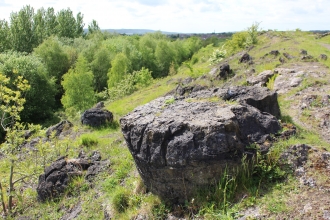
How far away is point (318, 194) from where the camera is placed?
5.57 metres

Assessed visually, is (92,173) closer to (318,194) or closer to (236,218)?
(236,218)

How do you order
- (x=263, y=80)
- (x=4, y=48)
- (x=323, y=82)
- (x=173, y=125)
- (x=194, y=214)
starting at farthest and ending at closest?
(x=4, y=48)
(x=263, y=80)
(x=323, y=82)
(x=173, y=125)
(x=194, y=214)

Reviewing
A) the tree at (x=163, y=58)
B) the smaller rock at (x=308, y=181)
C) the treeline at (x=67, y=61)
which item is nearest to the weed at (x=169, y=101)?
the smaller rock at (x=308, y=181)

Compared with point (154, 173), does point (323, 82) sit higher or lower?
higher

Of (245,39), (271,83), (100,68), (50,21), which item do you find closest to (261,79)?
(271,83)

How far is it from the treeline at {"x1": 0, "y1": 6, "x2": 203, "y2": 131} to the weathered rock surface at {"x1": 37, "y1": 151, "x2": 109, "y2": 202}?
57.6 feet

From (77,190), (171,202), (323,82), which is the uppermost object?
(323,82)

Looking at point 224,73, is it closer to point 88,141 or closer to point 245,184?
point 88,141

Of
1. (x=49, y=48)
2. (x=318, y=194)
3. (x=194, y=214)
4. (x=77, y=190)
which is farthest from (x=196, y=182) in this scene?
(x=49, y=48)

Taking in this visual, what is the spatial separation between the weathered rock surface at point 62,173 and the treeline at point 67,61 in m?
17.6

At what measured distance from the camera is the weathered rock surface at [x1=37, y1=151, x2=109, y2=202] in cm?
948

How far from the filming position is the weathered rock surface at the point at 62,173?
31.1ft

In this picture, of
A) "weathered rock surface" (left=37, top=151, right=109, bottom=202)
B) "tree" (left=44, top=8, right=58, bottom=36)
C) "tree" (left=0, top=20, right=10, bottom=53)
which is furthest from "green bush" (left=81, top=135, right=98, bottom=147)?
"tree" (left=44, top=8, right=58, bottom=36)

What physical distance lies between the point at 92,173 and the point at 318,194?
6960 millimetres
